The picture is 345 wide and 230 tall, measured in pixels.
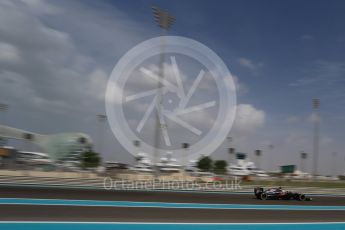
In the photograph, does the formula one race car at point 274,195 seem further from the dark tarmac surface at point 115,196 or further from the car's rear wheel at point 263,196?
the dark tarmac surface at point 115,196

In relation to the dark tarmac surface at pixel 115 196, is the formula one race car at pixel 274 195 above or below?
above

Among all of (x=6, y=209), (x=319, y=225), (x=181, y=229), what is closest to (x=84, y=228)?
(x=181, y=229)

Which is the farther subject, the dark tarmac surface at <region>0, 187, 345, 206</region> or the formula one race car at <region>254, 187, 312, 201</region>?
the formula one race car at <region>254, 187, 312, 201</region>

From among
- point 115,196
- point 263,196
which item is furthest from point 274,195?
point 115,196

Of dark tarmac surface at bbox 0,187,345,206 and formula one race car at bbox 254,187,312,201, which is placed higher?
formula one race car at bbox 254,187,312,201

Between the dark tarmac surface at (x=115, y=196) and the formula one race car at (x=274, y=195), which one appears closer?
the dark tarmac surface at (x=115, y=196)

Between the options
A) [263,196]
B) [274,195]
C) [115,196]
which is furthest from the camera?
[274,195]

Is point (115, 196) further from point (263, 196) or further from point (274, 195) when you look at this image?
point (274, 195)

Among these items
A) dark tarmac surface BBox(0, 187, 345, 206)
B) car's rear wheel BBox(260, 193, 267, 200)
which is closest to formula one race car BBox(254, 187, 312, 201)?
car's rear wheel BBox(260, 193, 267, 200)

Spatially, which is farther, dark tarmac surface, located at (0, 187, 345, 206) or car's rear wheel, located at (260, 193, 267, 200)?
car's rear wheel, located at (260, 193, 267, 200)

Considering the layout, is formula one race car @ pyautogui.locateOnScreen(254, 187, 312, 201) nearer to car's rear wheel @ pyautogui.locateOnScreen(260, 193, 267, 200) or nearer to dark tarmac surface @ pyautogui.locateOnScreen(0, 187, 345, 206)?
car's rear wheel @ pyautogui.locateOnScreen(260, 193, 267, 200)

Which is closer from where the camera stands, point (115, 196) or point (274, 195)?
point (115, 196)

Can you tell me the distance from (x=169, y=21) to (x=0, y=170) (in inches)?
711

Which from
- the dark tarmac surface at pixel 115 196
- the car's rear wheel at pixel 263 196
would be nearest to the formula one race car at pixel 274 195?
the car's rear wheel at pixel 263 196
